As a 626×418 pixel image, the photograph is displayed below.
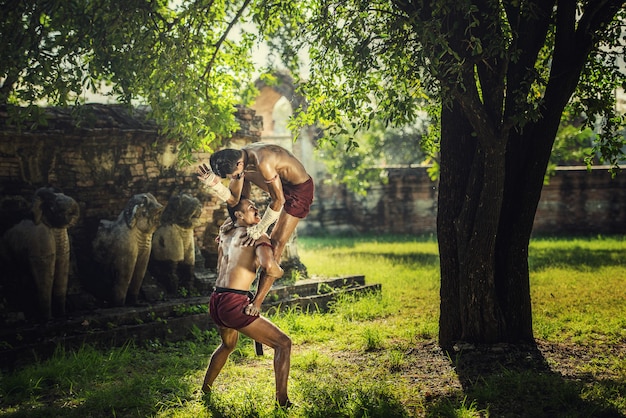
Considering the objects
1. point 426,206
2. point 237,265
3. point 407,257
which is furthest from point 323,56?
point 426,206

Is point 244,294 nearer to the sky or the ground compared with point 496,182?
nearer to the ground

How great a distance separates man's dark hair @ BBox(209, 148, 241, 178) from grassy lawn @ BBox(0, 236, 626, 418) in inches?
68.0

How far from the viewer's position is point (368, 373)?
5664 millimetres

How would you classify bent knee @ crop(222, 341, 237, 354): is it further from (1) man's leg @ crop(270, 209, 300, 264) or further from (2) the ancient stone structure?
(2) the ancient stone structure

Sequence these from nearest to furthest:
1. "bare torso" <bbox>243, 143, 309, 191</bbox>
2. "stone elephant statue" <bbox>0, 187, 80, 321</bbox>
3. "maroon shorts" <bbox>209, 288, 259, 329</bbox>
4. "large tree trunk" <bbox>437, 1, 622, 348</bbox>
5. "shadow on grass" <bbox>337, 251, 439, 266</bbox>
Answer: "maroon shorts" <bbox>209, 288, 259, 329</bbox>, "bare torso" <bbox>243, 143, 309, 191</bbox>, "large tree trunk" <bbox>437, 1, 622, 348</bbox>, "stone elephant statue" <bbox>0, 187, 80, 321</bbox>, "shadow on grass" <bbox>337, 251, 439, 266</bbox>

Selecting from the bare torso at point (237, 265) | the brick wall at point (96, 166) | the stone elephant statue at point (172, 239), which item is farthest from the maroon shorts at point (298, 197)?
the stone elephant statue at point (172, 239)

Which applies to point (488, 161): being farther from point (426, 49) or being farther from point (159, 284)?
point (159, 284)

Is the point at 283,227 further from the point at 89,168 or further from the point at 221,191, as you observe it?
the point at 89,168

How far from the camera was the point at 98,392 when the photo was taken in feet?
17.2

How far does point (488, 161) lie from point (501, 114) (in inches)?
19.0

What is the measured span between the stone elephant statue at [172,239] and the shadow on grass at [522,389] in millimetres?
4075

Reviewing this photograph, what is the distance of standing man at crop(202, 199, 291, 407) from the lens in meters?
4.59

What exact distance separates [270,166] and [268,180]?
114 millimetres

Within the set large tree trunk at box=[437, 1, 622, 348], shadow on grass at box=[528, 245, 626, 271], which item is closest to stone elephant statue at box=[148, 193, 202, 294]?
large tree trunk at box=[437, 1, 622, 348]
